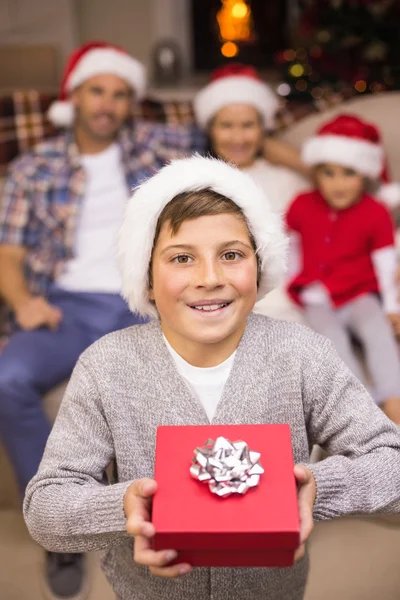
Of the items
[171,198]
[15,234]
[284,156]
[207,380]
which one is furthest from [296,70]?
[207,380]

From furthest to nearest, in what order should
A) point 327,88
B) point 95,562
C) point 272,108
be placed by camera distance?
point 327,88, point 272,108, point 95,562

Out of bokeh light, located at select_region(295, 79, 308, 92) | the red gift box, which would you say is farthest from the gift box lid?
bokeh light, located at select_region(295, 79, 308, 92)

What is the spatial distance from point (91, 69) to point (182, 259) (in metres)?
1.41

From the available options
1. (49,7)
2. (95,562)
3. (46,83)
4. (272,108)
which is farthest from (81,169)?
(49,7)

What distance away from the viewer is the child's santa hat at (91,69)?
2.20 meters

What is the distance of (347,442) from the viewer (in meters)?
1.00

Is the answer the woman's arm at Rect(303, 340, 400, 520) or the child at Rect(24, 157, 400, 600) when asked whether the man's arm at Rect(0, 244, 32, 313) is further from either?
the woman's arm at Rect(303, 340, 400, 520)

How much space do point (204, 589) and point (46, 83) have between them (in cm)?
352

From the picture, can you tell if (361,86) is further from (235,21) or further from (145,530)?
(145,530)

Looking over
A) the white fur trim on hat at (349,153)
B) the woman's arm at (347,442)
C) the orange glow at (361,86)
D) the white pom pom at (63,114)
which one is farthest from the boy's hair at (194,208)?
the orange glow at (361,86)

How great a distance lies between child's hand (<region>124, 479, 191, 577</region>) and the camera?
789mm

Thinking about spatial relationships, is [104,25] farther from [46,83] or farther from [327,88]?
[327,88]

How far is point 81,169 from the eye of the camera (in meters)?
2.17

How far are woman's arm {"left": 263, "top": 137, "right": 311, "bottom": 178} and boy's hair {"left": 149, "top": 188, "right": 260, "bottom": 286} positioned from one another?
1.26 metres
